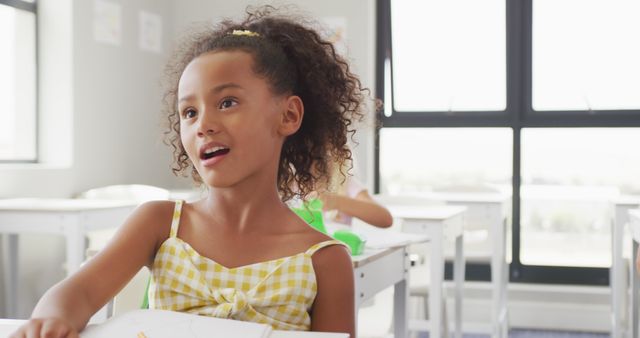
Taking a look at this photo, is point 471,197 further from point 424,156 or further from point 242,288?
point 242,288

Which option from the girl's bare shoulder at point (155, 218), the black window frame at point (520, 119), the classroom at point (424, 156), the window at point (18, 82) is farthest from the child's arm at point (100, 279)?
the black window frame at point (520, 119)

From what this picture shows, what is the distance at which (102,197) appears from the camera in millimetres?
4309

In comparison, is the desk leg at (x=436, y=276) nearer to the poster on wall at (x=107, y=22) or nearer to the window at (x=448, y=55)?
the window at (x=448, y=55)

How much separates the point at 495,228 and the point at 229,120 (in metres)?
3.23

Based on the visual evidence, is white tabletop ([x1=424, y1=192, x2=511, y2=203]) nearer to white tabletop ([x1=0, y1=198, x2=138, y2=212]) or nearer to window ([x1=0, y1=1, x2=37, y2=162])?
white tabletop ([x1=0, y1=198, x2=138, y2=212])

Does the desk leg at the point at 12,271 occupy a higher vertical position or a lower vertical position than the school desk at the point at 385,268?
lower

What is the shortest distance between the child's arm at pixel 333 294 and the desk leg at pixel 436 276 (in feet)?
6.77

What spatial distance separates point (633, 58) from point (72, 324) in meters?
4.60

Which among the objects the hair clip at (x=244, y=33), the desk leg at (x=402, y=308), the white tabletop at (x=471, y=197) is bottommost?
the desk leg at (x=402, y=308)

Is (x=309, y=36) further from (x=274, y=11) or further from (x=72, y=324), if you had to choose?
(x=72, y=324)

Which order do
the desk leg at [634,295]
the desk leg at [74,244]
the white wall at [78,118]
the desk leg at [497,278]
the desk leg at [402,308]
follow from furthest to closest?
1. the white wall at [78,118]
2. the desk leg at [497,278]
3. the desk leg at [634,295]
4. the desk leg at [74,244]
5. the desk leg at [402,308]

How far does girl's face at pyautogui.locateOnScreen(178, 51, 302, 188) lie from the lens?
1.04 m

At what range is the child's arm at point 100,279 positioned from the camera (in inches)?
34.4

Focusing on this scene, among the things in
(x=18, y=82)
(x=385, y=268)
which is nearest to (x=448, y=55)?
(x=18, y=82)
